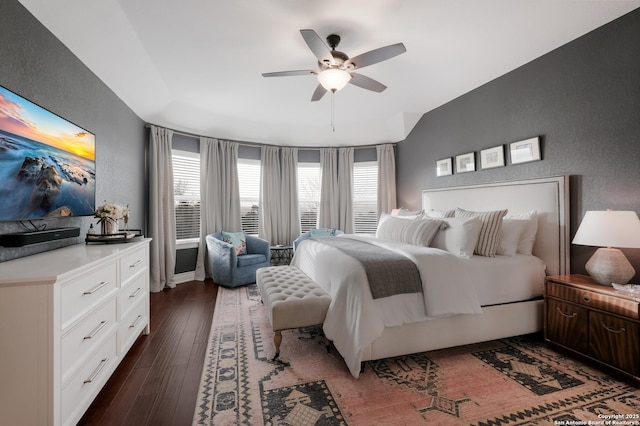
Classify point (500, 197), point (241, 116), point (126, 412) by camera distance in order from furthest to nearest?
1. point (241, 116)
2. point (500, 197)
3. point (126, 412)

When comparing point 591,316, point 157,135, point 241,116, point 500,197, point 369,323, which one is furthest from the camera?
point 241,116

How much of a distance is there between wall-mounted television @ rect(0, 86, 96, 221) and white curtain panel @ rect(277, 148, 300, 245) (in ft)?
11.4

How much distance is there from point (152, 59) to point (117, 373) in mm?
3004

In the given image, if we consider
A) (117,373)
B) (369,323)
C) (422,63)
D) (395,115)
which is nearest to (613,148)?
(422,63)

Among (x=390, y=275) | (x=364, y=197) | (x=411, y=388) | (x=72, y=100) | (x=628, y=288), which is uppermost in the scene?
(x=72, y=100)

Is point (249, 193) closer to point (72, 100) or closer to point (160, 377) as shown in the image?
point (72, 100)

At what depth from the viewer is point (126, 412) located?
1702 mm

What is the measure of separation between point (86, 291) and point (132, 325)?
3.13 ft

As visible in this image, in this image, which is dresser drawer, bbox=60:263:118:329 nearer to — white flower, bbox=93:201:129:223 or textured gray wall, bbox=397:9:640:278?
white flower, bbox=93:201:129:223

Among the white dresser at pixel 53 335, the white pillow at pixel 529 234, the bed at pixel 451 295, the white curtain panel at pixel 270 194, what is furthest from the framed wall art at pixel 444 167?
the white dresser at pixel 53 335

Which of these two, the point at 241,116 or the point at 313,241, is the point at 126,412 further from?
the point at 241,116

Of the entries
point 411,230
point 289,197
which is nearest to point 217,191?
point 289,197

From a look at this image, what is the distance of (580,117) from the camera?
2637mm

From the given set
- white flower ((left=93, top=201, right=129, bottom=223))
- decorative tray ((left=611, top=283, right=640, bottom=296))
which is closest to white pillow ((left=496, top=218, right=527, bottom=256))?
decorative tray ((left=611, top=283, right=640, bottom=296))
